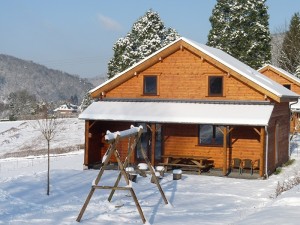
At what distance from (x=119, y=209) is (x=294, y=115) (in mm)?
32304

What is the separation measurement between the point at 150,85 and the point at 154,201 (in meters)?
9.74

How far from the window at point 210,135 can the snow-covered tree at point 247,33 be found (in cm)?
2618

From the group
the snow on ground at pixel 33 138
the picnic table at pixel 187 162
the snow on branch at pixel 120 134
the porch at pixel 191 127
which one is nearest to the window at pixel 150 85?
the porch at pixel 191 127

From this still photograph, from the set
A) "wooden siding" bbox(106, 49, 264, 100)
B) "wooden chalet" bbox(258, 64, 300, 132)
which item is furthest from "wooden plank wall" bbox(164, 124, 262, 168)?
"wooden chalet" bbox(258, 64, 300, 132)

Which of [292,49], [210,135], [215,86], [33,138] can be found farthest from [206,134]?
[292,49]

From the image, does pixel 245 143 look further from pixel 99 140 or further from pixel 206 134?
pixel 99 140

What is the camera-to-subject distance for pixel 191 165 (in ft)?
67.3

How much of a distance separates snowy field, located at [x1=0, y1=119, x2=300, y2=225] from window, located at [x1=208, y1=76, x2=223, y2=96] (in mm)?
4445

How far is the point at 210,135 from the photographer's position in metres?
21.6

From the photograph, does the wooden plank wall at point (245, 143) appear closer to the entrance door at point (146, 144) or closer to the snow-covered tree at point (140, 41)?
the entrance door at point (146, 144)

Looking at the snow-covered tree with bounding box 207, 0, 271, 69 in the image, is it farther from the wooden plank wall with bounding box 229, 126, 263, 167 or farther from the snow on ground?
the wooden plank wall with bounding box 229, 126, 263, 167

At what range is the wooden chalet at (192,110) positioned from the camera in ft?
66.6

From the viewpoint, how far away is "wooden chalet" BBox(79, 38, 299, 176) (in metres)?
20.3

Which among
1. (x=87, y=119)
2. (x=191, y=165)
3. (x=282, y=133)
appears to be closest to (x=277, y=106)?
(x=282, y=133)
